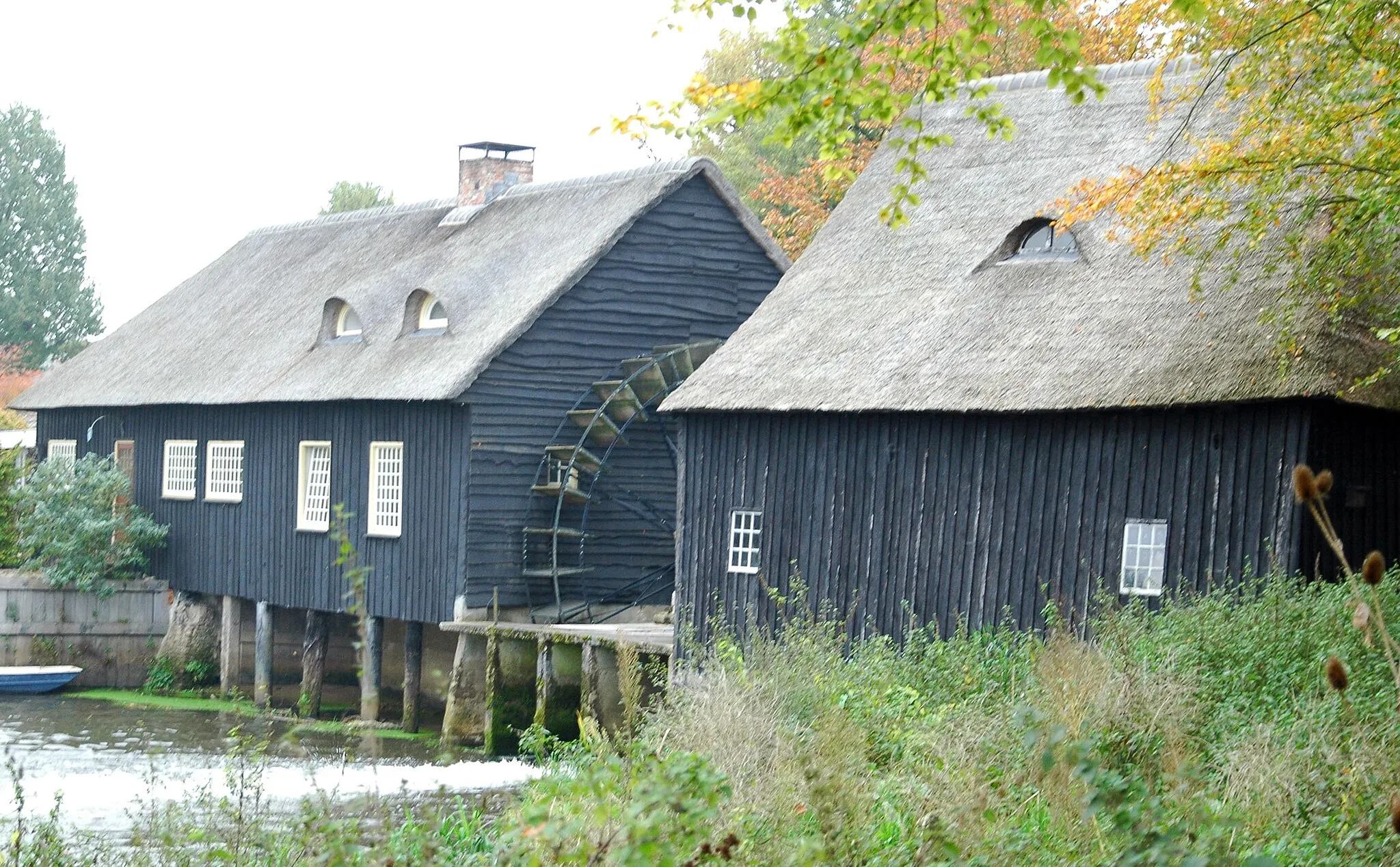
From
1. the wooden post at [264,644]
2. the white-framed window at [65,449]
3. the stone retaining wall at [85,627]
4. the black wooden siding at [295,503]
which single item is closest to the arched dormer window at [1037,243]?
the black wooden siding at [295,503]

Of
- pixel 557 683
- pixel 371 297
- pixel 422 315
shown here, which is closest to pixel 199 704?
pixel 371 297

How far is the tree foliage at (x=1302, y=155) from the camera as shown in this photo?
11.3 metres

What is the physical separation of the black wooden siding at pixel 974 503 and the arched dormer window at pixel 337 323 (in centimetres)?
811

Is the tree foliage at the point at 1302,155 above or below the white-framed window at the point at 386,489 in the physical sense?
above

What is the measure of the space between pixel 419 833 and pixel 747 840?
4.32 feet

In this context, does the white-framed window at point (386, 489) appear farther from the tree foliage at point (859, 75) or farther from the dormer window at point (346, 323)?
the tree foliage at point (859, 75)

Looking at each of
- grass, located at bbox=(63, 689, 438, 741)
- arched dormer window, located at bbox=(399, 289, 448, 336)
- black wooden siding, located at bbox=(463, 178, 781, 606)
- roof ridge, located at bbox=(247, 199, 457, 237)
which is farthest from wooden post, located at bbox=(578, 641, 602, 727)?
roof ridge, located at bbox=(247, 199, 457, 237)

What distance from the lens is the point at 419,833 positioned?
5977mm

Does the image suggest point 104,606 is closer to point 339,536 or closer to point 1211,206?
point 1211,206

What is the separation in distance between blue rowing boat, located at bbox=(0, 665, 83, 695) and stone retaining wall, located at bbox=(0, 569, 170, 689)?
53 centimetres

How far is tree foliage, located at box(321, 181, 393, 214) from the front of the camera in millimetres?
57750

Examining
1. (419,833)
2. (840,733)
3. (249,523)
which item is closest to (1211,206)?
(840,733)

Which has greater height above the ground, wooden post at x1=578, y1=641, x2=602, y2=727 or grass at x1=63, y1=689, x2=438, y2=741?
wooden post at x1=578, y1=641, x2=602, y2=727

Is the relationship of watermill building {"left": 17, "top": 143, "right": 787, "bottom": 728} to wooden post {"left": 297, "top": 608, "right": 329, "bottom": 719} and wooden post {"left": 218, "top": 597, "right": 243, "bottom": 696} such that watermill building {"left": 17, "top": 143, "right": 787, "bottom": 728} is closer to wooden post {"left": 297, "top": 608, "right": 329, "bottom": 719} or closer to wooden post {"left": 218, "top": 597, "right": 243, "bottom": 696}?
wooden post {"left": 218, "top": 597, "right": 243, "bottom": 696}
